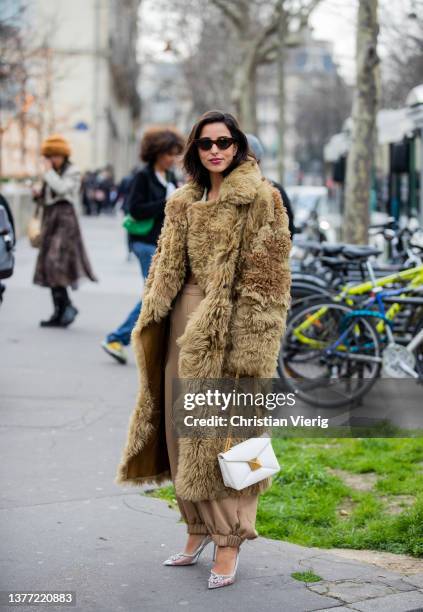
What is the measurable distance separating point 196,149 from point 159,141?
460 centimetres

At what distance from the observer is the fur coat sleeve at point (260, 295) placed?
473cm

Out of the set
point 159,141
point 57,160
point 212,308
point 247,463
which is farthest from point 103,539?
point 57,160

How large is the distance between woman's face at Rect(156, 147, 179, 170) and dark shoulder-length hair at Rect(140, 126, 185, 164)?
2cm

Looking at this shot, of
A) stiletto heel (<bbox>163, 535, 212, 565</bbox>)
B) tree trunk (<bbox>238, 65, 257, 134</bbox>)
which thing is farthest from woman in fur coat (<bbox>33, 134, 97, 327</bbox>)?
tree trunk (<bbox>238, 65, 257, 134</bbox>)

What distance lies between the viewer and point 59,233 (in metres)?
12.7

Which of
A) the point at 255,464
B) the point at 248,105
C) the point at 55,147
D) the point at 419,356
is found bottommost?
the point at 419,356

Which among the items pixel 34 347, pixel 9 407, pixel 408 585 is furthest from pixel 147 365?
pixel 34 347

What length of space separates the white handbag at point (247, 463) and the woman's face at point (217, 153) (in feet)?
3.56

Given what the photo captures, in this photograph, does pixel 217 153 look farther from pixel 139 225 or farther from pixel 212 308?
pixel 139 225

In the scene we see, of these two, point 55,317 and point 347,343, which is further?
point 55,317

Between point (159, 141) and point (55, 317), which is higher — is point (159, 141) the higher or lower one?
the higher one

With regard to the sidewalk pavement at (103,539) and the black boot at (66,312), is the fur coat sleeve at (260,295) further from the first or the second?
the black boot at (66,312)

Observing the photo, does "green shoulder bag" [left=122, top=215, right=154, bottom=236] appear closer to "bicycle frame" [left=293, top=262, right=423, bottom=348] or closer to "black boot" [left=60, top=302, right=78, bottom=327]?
"bicycle frame" [left=293, top=262, right=423, bottom=348]

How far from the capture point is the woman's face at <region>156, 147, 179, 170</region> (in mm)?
9625
